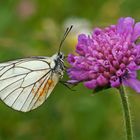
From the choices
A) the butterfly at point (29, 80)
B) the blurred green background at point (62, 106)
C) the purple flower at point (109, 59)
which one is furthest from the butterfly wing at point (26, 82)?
the blurred green background at point (62, 106)

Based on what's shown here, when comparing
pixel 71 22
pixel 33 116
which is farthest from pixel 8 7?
pixel 33 116

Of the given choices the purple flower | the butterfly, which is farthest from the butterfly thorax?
the purple flower

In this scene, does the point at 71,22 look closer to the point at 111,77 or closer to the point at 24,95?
the point at 24,95

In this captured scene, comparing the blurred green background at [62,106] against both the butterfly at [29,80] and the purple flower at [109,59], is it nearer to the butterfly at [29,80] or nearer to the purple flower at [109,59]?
the butterfly at [29,80]

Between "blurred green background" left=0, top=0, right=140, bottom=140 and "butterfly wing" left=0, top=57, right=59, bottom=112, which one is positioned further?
"blurred green background" left=0, top=0, right=140, bottom=140

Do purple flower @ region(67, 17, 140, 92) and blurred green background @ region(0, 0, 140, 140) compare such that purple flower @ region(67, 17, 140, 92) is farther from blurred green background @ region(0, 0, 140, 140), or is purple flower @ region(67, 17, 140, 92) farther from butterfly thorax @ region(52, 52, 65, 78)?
blurred green background @ region(0, 0, 140, 140)

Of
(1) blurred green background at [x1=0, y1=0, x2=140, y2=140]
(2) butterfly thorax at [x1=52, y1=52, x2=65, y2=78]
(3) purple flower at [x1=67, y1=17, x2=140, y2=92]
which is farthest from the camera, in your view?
(1) blurred green background at [x1=0, y1=0, x2=140, y2=140]

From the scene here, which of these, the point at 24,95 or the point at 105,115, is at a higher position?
the point at 24,95
